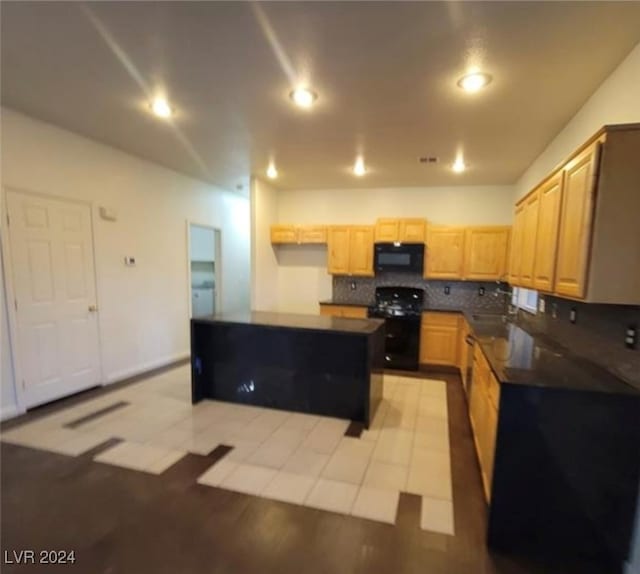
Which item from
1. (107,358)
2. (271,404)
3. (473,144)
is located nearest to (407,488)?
(271,404)

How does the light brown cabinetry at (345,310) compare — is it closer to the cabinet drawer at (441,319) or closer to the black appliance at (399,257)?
the black appliance at (399,257)

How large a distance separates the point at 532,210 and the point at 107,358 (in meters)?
4.65

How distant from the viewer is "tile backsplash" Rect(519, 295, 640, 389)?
72.5 inches

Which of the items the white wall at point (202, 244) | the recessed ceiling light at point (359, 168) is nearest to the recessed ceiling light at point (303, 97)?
the recessed ceiling light at point (359, 168)

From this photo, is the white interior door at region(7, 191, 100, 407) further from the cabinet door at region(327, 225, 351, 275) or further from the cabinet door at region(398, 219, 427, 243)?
the cabinet door at region(398, 219, 427, 243)

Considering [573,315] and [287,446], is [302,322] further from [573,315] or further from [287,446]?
[573,315]

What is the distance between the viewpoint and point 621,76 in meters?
2.10

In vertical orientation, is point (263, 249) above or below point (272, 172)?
below

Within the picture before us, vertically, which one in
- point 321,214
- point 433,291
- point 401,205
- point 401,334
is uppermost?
point 401,205

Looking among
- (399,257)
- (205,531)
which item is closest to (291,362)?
(205,531)

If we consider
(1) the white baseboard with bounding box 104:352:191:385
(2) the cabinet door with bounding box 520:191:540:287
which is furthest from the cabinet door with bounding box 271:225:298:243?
(2) the cabinet door with bounding box 520:191:540:287

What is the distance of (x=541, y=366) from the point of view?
2.08 m

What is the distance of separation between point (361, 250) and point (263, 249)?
1533mm

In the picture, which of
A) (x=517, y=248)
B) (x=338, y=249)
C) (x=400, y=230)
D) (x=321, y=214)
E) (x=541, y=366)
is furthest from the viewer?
(x=321, y=214)
